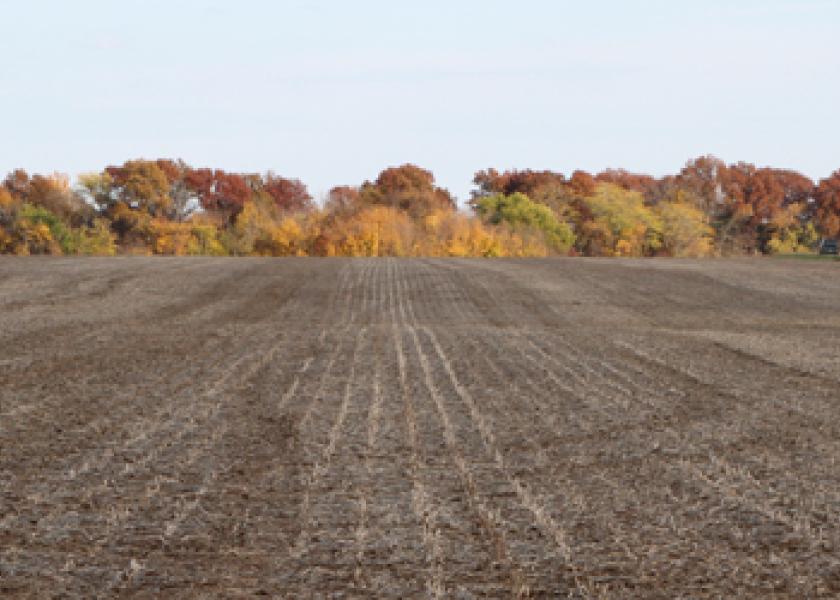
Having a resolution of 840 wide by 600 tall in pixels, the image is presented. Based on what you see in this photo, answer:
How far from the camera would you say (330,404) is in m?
10.5

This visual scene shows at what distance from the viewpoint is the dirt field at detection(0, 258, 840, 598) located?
16.9 ft

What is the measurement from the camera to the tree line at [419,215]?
57.8 meters

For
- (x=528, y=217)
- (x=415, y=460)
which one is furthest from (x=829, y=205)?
(x=415, y=460)

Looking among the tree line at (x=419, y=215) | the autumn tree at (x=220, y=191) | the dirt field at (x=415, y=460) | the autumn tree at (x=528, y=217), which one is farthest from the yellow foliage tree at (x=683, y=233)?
the dirt field at (x=415, y=460)

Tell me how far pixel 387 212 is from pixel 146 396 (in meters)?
46.6

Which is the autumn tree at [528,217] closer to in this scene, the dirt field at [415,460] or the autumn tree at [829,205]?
the autumn tree at [829,205]

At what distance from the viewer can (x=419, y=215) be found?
6569 centimetres

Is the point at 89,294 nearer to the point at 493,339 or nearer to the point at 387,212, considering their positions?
the point at 493,339

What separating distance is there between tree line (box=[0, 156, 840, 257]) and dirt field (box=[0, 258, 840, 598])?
38.4 meters

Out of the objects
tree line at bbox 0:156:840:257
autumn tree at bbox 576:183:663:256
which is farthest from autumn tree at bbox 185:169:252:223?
autumn tree at bbox 576:183:663:256

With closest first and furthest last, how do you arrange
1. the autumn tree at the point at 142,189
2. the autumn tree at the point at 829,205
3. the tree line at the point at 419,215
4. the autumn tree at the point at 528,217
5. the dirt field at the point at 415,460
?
the dirt field at the point at 415,460, the tree line at the point at 419,215, the autumn tree at the point at 528,217, the autumn tree at the point at 142,189, the autumn tree at the point at 829,205

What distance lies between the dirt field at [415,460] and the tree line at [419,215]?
126 ft

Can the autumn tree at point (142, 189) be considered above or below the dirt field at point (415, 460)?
above

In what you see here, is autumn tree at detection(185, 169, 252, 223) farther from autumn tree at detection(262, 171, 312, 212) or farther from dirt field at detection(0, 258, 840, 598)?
dirt field at detection(0, 258, 840, 598)
